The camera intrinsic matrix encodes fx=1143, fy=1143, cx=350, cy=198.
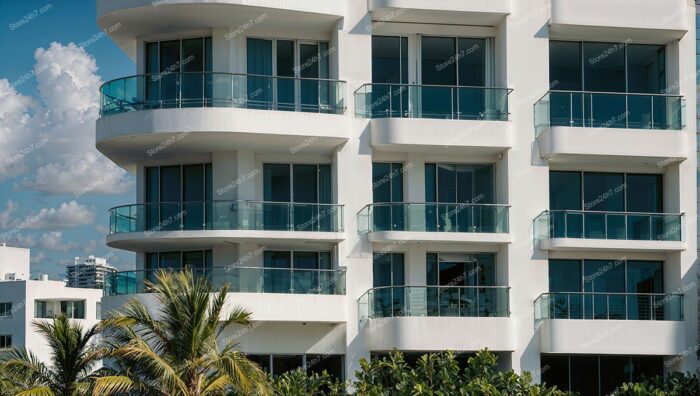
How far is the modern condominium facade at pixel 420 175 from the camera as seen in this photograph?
98.0ft

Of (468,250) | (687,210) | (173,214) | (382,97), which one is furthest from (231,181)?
(687,210)

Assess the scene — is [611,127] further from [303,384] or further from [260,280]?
[303,384]

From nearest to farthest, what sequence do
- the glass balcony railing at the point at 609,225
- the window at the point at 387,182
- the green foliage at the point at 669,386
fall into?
the green foliage at the point at 669,386, the glass balcony railing at the point at 609,225, the window at the point at 387,182

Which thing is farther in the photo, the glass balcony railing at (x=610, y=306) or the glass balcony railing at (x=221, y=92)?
the glass balcony railing at (x=610, y=306)

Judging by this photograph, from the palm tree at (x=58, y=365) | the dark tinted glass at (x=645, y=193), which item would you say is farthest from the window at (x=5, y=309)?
the dark tinted glass at (x=645, y=193)

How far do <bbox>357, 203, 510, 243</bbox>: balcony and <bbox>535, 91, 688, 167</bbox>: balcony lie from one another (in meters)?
2.41

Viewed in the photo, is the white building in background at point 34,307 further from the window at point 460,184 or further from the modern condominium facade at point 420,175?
the window at point 460,184

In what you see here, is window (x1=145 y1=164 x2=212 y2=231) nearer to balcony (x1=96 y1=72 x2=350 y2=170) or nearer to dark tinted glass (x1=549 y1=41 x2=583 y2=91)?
balcony (x1=96 y1=72 x2=350 y2=170)

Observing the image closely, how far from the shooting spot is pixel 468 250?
31344mm

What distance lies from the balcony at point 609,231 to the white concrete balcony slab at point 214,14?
805 centimetres

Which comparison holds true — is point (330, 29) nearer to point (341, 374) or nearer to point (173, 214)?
point (173, 214)

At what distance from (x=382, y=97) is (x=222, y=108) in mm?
4331

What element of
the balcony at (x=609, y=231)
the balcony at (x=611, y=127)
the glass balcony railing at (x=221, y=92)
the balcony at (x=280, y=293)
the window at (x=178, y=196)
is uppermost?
the glass balcony railing at (x=221, y=92)

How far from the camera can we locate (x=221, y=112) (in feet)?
96.6
